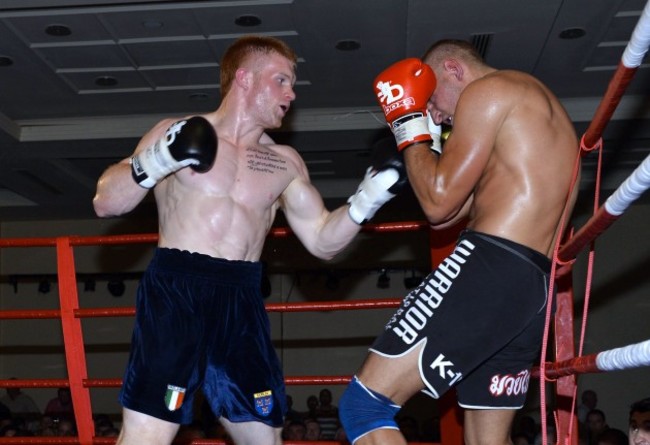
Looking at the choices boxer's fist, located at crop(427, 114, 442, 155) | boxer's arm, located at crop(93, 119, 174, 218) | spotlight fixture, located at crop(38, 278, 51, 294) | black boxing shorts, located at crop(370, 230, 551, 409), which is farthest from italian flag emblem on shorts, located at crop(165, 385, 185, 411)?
spotlight fixture, located at crop(38, 278, 51, 294)

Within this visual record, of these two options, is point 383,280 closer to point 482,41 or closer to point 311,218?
point 482,41

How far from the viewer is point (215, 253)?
8.28 ft

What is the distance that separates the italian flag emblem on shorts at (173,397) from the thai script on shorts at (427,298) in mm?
668

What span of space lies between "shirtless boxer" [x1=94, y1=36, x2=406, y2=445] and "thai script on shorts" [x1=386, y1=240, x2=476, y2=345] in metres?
0.42

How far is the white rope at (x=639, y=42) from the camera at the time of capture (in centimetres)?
124

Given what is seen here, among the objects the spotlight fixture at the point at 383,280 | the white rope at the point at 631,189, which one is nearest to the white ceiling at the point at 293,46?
the spotlight fixture at the point at 383,280

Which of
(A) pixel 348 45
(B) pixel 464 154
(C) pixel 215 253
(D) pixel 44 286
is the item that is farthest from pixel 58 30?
(D) pixel 44 286

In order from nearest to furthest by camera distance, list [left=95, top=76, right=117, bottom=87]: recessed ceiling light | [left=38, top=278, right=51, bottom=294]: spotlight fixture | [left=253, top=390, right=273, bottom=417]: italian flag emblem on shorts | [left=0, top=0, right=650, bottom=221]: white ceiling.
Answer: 1. [left=253, top=390, right=273, bottom=417]: italian flag emblem on shorts
2. [left=0, top=0, right=650, bottom=221]: white ceiling
3. [left=95, top=76, right=117, bottom=87]: recessed ceiling light
4. [left=38, top=278, right=51, bottom=294]: spotlight fixture

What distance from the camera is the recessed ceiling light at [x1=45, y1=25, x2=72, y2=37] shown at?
590cm

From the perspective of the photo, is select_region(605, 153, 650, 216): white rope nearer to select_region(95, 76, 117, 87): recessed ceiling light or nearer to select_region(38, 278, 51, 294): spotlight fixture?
select_region(95, 76, 117, 87): recessed ceiling light

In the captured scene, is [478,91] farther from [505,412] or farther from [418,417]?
[418,417]

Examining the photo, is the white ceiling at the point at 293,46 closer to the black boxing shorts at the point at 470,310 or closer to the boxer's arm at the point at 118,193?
the boxer's arm at the point at 118,193

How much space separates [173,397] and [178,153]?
671 millimetres

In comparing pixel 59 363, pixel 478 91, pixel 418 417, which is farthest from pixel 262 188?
pixel 59 363
